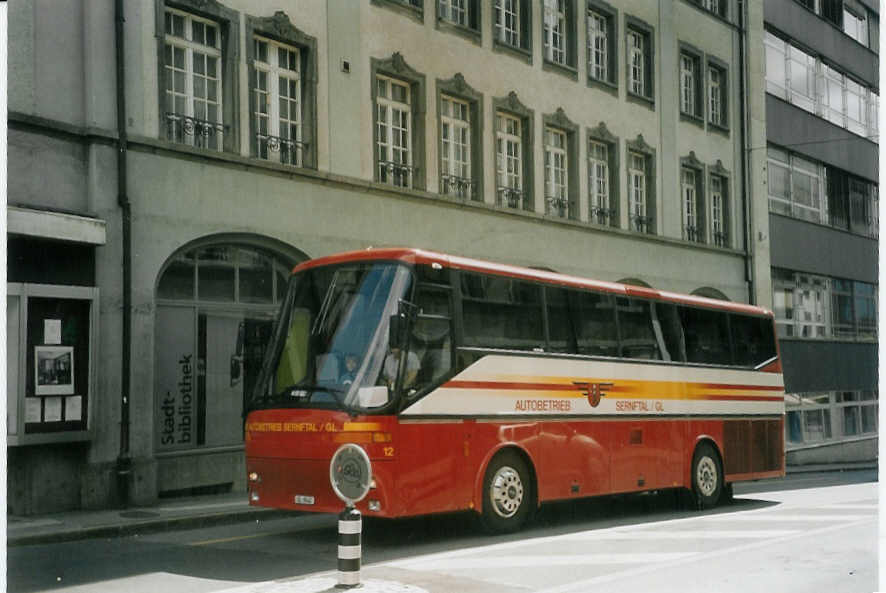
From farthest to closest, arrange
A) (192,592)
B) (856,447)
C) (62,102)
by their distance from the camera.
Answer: (856,447)
(62,102)
(192,592)

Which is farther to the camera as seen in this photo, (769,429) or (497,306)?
(769,429)

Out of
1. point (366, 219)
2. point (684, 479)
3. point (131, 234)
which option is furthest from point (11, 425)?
point (684, 479)

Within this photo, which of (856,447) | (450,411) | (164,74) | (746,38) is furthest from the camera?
(746,38)

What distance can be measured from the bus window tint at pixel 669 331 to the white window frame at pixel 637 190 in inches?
320

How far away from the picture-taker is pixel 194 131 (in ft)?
55.4

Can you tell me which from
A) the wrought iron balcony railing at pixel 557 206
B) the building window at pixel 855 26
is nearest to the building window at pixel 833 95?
the building window at pixel 855 26

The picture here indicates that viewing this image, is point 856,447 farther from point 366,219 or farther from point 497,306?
point 497,306

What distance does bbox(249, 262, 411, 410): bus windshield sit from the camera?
1205cm

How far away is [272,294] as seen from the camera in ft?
59.0

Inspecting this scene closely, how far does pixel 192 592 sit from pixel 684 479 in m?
9.09

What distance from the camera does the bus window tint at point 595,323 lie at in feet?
48.3

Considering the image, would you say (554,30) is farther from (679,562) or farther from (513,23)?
(679,562)

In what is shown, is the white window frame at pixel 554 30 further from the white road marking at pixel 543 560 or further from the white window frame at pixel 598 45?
the white road marking at pixel 543 560

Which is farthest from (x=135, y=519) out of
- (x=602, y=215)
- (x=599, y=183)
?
(x=599, y=183)
